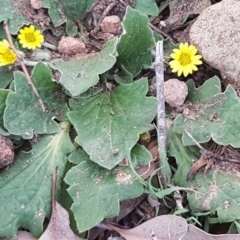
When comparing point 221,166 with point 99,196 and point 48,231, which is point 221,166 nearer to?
point 99,196

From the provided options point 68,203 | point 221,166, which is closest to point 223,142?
point 221,166

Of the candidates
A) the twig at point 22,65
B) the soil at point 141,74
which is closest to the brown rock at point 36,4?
the soil at point 141,74

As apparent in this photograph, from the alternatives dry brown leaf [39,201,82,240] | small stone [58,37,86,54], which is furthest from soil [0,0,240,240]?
dry brown leaf [39,201,82,240]

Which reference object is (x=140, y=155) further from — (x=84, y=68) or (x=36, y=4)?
(x=36, y=4)

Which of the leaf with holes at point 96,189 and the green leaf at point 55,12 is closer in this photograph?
the leaf with holes at point 96,189

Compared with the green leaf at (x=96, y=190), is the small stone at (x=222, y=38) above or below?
above

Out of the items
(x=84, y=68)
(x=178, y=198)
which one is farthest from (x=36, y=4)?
(x=178, y=198)

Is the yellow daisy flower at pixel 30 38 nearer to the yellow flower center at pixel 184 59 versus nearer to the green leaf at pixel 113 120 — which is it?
the green leaf at pixel 113 120
